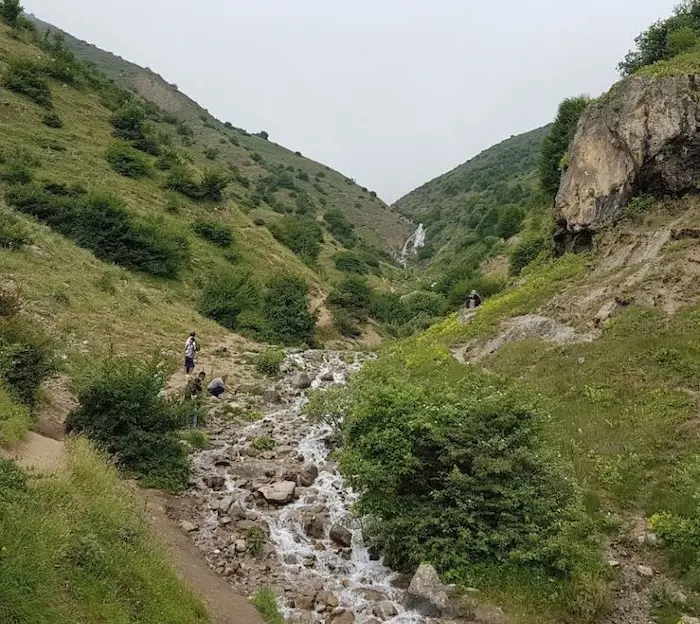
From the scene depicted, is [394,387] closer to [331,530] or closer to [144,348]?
[331,530]

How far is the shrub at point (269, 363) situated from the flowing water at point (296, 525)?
5.90 meters

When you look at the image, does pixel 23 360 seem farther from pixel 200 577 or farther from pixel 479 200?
pixel 479 200

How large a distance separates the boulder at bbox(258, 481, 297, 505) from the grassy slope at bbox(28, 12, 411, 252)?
3046 inches

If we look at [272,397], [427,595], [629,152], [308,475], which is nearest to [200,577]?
[427,595]

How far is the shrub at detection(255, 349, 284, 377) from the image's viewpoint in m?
23.5

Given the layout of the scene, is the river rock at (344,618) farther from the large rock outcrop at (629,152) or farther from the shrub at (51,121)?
the shrub at (51,121)

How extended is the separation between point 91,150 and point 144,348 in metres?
29.4

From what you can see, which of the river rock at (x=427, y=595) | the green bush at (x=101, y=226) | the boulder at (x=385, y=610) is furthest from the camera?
the green bush at (x=101, y=226)

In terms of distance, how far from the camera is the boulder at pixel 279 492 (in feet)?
39.7

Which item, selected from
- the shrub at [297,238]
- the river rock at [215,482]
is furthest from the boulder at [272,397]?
the shrub at [297,238]

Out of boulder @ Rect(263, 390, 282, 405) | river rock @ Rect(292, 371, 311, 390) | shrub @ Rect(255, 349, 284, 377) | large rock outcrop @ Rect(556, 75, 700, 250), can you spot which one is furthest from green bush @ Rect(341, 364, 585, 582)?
large rock outcrop @ Rect(556, 75, 700, 250)

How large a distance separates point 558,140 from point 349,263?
2650 centimetres

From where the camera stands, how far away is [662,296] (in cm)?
1709

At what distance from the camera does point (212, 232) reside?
43.6m
